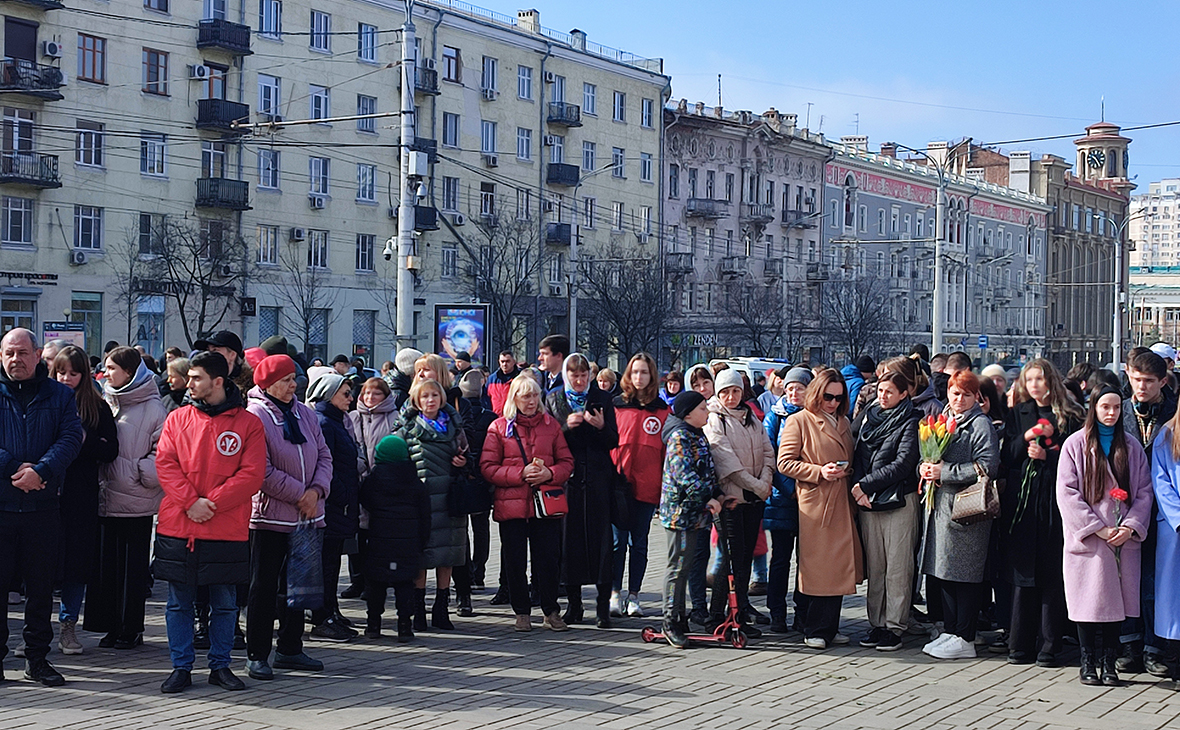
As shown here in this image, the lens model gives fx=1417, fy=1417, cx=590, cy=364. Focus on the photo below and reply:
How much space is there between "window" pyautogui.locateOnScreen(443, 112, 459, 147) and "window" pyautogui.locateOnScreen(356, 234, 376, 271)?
479 centimetres

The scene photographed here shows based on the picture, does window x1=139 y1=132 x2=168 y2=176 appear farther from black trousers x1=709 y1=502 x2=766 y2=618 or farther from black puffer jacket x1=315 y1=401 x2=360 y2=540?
black trousers x1=709 y1=502 x2=766 y2=618

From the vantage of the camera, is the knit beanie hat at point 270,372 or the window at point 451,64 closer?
the knit beanie hat at point 270,372

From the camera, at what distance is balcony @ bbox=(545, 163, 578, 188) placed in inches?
2264

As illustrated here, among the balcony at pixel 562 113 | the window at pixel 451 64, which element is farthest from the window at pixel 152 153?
the balcony at pixel 562 113

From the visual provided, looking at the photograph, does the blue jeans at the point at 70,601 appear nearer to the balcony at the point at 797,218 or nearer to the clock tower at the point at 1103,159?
the balcony at the point at 797,218

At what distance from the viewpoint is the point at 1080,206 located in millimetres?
103250

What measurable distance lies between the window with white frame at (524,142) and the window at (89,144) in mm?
18487

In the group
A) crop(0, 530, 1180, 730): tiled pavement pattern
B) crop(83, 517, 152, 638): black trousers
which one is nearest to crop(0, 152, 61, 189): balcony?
crop(0, 530, 1180, 730): tiled pavement pattern

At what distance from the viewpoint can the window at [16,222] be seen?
40.1 metres

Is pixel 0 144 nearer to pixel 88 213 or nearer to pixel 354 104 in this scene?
pixel 88 213

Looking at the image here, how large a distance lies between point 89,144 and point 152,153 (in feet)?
7.46

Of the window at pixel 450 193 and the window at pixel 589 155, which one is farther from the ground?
the window at pixel 589 155

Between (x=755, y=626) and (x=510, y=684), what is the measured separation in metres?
2.68

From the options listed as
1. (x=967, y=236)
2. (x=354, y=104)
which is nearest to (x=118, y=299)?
(x=354, y=104)
